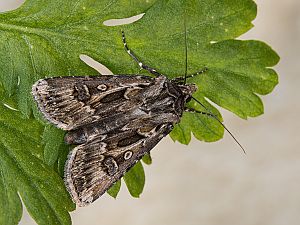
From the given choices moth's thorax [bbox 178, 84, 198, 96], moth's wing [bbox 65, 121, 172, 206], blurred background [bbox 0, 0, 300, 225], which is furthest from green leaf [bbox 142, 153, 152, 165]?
blurred background [bbox 0, 0, 300, 225]

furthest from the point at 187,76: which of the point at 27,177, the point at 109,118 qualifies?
the point at 27,177

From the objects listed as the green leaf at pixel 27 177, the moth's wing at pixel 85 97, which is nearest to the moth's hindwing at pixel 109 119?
the moth's wing at pixel 85 97

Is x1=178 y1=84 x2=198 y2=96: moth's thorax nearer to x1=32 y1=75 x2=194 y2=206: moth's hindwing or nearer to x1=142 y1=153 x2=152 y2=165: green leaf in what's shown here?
x1=32 y1=75 x2=194 y2=206: moth's hindwing

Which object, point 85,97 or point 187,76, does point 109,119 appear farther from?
point 187,76

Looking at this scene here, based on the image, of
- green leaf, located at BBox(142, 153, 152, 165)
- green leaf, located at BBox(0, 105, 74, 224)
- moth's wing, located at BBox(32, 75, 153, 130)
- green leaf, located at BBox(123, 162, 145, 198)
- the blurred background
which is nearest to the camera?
green leaf, located at BBox(0, 105, 74, 224)

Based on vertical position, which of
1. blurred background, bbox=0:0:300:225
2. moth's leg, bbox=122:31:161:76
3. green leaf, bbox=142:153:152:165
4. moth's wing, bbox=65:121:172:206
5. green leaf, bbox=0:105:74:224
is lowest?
blurred background, bbox=0:0:300:225

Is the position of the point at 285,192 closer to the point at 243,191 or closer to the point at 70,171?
the point at 243,191

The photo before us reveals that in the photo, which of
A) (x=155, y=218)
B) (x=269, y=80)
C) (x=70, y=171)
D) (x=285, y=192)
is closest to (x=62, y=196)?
(x=70, y=171)
